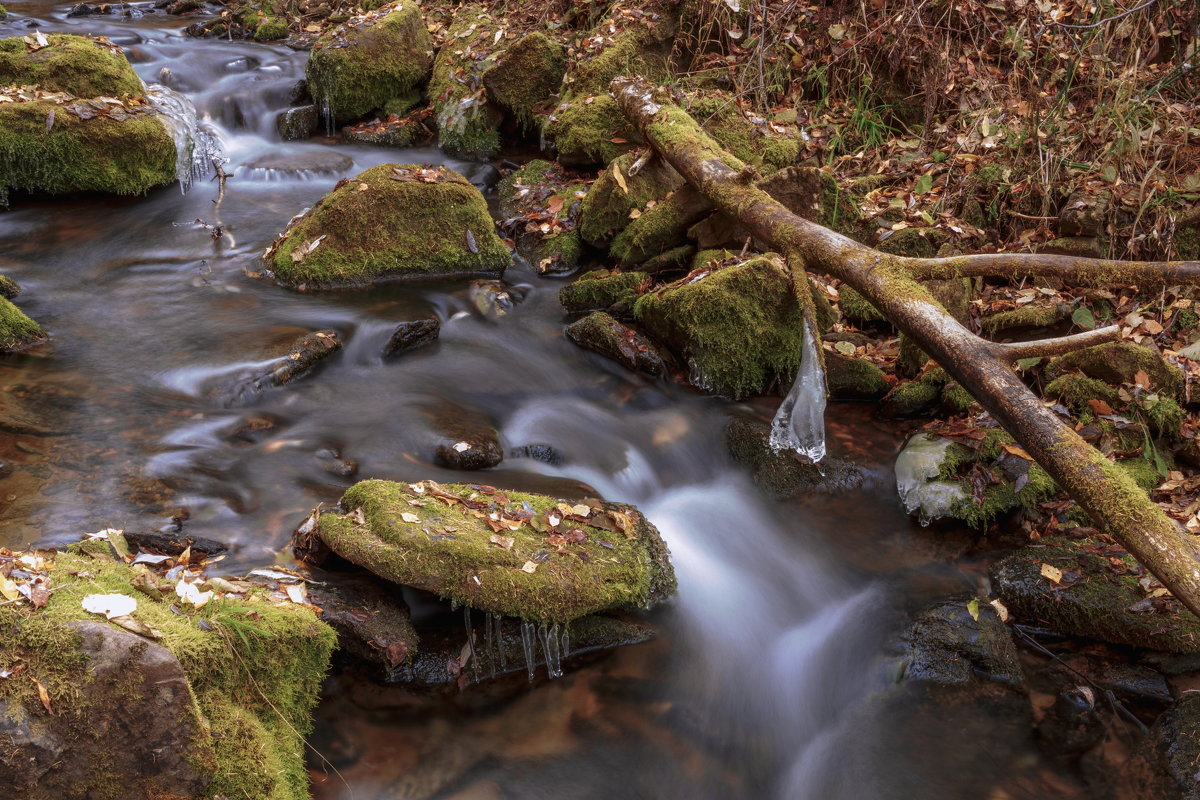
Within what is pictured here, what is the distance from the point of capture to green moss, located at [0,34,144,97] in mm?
8875

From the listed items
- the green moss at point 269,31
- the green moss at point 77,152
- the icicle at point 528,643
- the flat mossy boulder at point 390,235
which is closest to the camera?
the icicle at point 528,643

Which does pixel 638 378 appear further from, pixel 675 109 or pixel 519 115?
pixel 519 115

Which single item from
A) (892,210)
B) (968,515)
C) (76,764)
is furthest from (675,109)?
(76,764)

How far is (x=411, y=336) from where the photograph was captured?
667 cm

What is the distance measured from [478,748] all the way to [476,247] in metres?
5.03

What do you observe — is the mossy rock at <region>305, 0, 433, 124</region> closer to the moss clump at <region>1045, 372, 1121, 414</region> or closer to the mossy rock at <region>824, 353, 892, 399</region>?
the mossy rock at <region>824, 353, 892, 399</region>

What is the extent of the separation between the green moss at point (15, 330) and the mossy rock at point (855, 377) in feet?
19.6

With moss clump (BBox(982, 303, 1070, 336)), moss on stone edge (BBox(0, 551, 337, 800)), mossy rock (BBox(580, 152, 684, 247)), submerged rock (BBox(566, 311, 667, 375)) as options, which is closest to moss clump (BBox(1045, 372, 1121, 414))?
moss clump (BBox(982, 303, 1070, 336))

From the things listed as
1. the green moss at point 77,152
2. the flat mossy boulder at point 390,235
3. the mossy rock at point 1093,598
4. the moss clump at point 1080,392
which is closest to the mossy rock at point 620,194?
the flat mossy boulder at point 390,235

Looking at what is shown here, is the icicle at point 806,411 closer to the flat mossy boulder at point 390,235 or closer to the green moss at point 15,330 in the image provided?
the flat mossy boulder at point 390,235

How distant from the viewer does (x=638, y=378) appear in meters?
6.45

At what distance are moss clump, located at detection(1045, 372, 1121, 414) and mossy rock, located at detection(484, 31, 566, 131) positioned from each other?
6.50 m

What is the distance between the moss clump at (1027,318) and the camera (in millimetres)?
6047

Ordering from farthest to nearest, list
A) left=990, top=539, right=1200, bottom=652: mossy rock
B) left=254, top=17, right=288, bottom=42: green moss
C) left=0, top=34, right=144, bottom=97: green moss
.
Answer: left=254, top=17, right=288, bottom=42: green moss
left=0, top=34, right=144, bottom=97: green moss
left=990, top=539, right=1200, bottom=652: mossy rock
